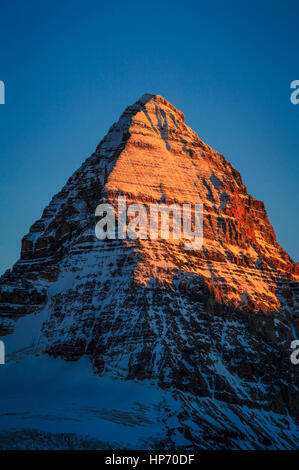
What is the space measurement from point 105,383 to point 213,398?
2413 cm

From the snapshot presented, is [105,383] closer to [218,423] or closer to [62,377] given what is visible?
[62,377]

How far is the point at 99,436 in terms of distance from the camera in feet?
552

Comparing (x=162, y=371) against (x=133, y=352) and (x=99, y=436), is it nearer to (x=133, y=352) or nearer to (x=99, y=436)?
(x=133, y=352)

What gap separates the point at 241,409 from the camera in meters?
193

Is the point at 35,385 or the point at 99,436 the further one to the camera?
the point at 35,385

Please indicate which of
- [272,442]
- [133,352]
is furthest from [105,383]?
[272,442]
